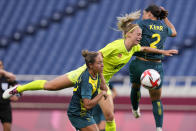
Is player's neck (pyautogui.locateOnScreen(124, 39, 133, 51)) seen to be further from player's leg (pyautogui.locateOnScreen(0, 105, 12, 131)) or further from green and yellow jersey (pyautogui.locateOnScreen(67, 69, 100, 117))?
player's leg (pyautogui.locateOnScreen(0, 105, 12, 131))

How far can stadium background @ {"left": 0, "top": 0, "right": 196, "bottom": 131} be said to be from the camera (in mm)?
14609

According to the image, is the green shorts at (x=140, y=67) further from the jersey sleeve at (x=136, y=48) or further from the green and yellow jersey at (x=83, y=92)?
the green and yellow jersey at (x=83, y=92)

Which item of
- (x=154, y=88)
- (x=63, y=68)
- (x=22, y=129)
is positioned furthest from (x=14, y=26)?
(x=154, y=88)

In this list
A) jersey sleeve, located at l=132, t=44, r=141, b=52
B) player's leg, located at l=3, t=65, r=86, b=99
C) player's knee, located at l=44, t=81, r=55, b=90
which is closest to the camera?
player's leg, located at l=3, t=65, r=86, b=99

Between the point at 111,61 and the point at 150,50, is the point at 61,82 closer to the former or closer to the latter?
the point at 111,61

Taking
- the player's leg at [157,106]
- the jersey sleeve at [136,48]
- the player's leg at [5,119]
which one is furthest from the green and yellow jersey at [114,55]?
the player's leg at [5,119]

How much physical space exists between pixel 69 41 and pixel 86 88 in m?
11.4

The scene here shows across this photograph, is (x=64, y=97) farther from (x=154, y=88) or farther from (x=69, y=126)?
(x=154, y=88)

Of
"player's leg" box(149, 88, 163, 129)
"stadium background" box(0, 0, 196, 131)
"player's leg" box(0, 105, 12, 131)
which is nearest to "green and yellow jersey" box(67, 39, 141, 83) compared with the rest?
"player's leg" box(149, 88, 163, 129)

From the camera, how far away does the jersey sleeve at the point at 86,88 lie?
642cm

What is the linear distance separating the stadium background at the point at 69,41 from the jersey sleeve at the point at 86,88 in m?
6.92

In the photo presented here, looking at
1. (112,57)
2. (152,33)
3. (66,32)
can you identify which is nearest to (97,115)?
(152,33)

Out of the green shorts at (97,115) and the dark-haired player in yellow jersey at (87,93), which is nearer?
the dark-haired player in yellow jersey at (87,93)

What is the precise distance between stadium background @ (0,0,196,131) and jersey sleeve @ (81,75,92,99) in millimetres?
6920
